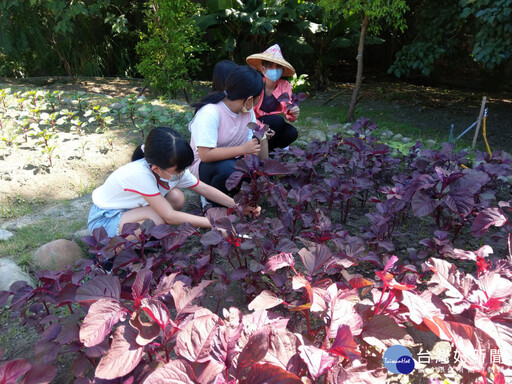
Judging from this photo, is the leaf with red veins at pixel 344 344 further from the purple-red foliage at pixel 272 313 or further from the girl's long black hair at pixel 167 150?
the girl's long black hair at pixel 167 150

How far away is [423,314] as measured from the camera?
121 cm

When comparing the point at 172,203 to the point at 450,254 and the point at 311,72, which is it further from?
the point at 311,72

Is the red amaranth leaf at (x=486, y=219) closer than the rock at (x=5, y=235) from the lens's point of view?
Yes

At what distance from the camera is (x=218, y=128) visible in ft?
9.62

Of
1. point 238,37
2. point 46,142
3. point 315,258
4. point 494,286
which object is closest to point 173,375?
point 315,258

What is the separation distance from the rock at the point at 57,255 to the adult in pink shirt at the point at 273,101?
76.2 inches

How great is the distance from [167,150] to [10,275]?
1017 millimetres

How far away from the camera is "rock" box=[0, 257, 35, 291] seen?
2.06 m

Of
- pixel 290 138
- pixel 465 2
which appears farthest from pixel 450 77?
pixel 290 138

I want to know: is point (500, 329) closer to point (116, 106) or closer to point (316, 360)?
point (316, 360)

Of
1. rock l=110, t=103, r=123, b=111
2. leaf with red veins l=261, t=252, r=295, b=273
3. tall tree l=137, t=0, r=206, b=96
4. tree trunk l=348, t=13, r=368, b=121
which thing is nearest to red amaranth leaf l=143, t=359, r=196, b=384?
leaf with red veins l=261, t=252, r=295, b=273

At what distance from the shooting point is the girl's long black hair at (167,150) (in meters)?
2.19

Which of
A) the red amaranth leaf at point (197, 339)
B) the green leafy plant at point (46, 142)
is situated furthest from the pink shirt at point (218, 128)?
the red amaranth leaf at point (197, 339)

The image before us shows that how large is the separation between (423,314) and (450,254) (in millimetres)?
868
